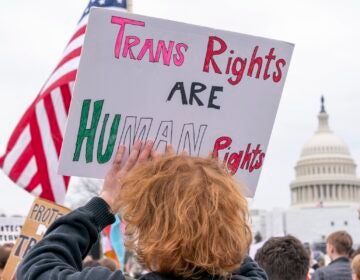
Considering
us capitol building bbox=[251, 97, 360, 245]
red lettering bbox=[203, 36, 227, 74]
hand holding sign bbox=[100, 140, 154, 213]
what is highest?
us capitol building bbox=[251, 97, 360, 245]

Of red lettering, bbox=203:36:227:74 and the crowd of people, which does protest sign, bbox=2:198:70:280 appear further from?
the crowd of people

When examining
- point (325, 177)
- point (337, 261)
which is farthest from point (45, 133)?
point (325, 177)

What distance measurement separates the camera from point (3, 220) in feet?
36.7

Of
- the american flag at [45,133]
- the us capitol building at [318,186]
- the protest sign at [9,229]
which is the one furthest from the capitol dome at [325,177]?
the american flag at [45,133]

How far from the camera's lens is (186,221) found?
2.04m

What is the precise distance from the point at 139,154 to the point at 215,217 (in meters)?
0.71

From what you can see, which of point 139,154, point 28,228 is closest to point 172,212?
point 139,154

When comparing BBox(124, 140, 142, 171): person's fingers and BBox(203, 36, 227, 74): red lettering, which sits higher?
BBox(203, 36, 227, 74): red lettering

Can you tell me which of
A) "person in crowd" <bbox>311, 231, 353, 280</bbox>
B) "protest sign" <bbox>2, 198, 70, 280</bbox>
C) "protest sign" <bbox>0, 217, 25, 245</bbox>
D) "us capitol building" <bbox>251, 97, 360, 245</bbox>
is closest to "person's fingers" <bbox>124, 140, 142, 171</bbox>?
"protest sign" <bbox>2, 198, 70, 280</bbox>

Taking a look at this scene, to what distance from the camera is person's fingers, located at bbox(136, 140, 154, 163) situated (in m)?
2.67

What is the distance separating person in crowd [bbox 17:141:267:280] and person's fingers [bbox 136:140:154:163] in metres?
0.42

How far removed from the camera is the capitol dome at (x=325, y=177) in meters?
104

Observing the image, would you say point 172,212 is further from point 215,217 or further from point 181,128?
point 181,128

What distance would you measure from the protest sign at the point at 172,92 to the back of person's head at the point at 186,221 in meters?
0.76
